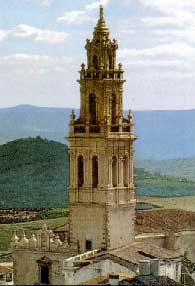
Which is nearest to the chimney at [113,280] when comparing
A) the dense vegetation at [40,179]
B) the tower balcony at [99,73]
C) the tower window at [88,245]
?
the tower window at [88,245]

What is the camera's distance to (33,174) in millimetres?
171375

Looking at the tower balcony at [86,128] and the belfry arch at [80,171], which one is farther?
the belfry arch at [80,171]

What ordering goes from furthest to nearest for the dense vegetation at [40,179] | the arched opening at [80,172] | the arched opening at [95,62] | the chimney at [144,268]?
the dense vegetation at [40,179] < the arched opening at [95,62] < the arched opening at [80,172] < the chimney at [144,268]

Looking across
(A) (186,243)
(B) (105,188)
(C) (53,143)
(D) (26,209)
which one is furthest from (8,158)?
(B) (105,188)

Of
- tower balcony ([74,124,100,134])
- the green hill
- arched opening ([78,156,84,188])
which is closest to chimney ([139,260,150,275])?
arched opening ([78,156,84,188])

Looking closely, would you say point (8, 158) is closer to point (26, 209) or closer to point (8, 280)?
point (26, 209)

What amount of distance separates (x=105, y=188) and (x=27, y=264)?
19.0ft

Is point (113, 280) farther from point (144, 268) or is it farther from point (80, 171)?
point (80, 171)

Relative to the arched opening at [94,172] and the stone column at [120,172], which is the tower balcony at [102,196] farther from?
the arched opening at [94,172]

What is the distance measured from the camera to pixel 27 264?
66188 millimetres

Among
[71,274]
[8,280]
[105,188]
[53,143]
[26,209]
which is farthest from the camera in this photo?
[53,143]

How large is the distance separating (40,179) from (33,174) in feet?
11.0

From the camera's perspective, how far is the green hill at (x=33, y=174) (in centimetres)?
15100

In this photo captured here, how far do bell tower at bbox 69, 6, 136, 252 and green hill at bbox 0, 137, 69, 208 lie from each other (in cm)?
7397
